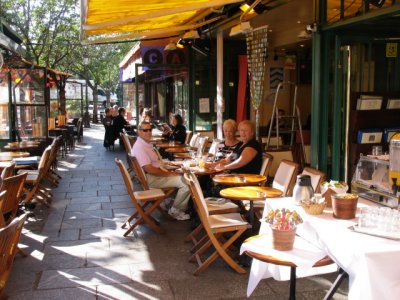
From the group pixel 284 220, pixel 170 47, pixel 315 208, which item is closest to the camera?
pixel 284 220

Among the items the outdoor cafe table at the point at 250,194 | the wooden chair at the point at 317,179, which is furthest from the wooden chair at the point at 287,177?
the wooden chair at the point at 317,179

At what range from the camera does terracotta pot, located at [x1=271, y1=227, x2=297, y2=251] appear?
9.78 ft

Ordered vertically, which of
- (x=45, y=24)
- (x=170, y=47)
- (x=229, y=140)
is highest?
(x=45, y=24)

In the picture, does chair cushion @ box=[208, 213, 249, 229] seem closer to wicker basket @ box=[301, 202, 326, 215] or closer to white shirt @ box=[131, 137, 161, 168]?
wicker basket @ box=[301, 202, 326, 215]

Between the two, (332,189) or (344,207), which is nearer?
(344,207)

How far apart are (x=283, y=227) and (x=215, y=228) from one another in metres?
1.31

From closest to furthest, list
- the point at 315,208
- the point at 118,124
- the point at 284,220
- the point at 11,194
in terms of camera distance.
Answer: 1. the point at 284,220
2. the point at 315,208
3. the point at 11,194
4. the point at 118,124

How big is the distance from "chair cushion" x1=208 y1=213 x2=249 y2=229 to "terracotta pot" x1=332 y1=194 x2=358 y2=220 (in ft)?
4.23

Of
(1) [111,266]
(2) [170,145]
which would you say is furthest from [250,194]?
(2) [170,145]

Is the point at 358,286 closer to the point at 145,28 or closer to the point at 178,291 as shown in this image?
the point at 178,291

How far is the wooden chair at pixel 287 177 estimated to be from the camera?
16.0 feet

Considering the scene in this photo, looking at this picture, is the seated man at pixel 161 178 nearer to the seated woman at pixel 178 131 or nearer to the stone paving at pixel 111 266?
the stone paving at pixel 111 266

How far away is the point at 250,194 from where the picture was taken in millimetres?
4574

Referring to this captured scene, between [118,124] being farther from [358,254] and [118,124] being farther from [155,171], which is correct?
[358,254]
